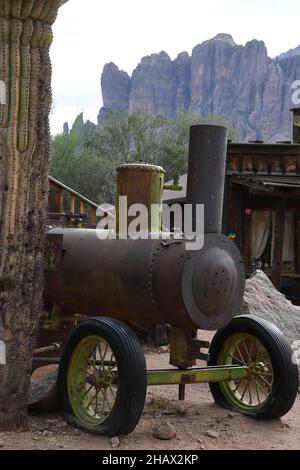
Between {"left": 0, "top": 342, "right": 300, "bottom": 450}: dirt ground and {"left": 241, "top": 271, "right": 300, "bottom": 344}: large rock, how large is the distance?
5.52ft

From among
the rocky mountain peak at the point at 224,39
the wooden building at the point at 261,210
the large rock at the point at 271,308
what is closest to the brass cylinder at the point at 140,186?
the large rock at the point at 271,308

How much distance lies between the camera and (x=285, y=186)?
14.5m

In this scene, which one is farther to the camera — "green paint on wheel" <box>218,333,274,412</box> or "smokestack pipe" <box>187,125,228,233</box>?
"green paint on wheel" <box>218,333,274,412</box>

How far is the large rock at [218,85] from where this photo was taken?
96125mm

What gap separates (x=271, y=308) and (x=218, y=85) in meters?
97.3

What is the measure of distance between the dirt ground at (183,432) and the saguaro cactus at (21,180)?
1.20 feet

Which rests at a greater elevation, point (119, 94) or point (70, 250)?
point (119, 94)

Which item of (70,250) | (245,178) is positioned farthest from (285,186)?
(70,250)

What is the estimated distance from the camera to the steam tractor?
5668 mm

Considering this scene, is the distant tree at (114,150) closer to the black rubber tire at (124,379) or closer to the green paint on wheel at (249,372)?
the green paint on wheel at (249,372)

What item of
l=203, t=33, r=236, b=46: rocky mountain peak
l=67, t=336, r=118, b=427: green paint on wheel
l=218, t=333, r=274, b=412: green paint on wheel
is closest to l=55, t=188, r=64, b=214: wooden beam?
l=218, t=333, r=274, b=412: green paint on wheel

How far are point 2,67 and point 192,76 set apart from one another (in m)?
103

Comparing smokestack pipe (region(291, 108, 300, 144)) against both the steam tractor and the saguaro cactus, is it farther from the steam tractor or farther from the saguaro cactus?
the saguaro cactus
